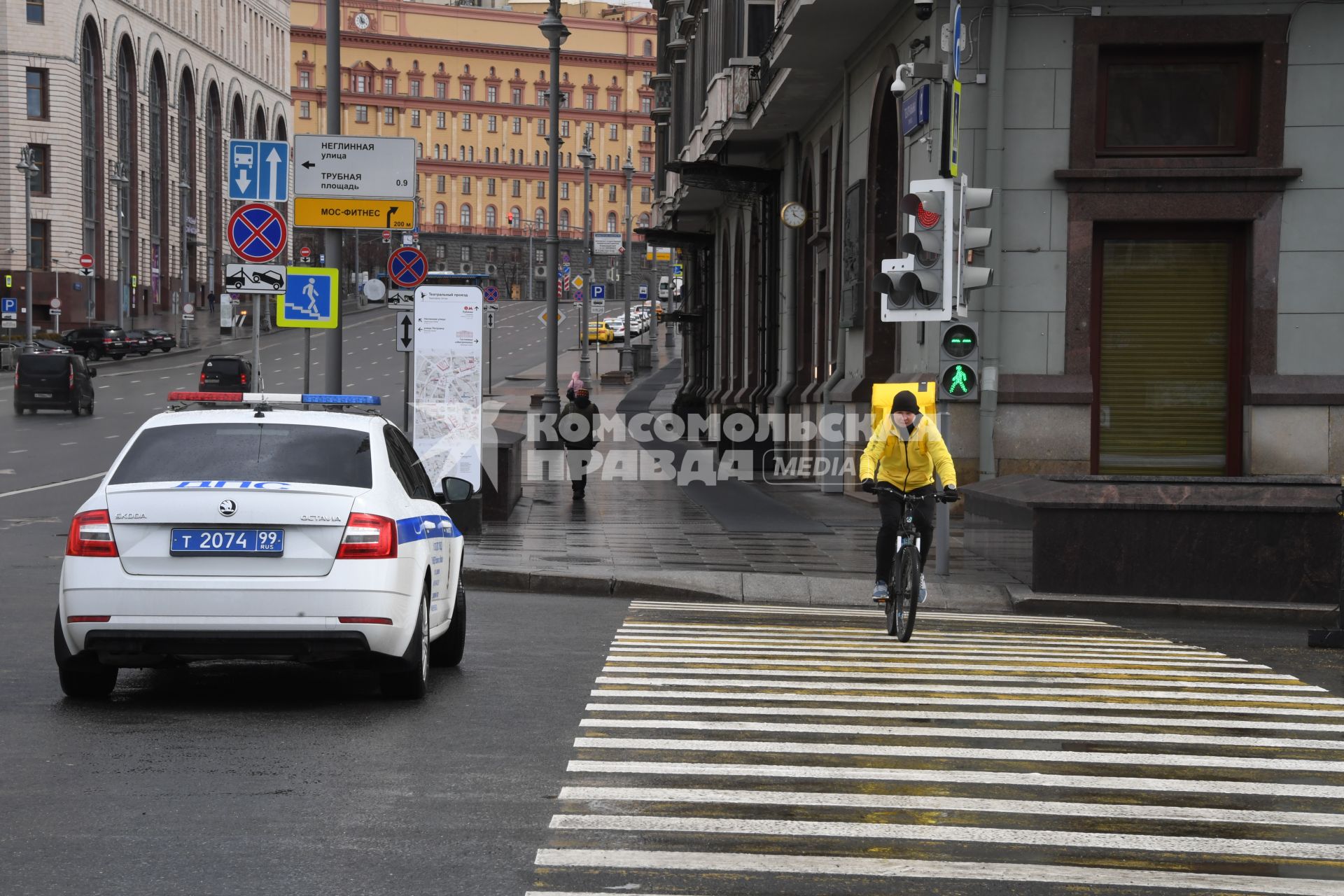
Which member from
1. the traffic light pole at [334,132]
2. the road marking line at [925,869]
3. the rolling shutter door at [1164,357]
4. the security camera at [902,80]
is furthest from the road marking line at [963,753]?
the rolling shutter door at [1164,357]

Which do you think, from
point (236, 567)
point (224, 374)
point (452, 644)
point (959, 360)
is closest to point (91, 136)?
point (224, 374)

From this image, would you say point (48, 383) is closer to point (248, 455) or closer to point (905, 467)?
point (905, 467)

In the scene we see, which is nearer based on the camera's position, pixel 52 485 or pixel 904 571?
pixel 904 571

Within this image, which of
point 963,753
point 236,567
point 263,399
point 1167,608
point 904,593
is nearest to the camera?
point 963,753

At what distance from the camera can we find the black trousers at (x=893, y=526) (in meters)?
12.8

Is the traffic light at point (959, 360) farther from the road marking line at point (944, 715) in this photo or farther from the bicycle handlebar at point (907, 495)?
the road marking line at point (944, 715)

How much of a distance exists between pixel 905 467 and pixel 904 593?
1190 millimetres

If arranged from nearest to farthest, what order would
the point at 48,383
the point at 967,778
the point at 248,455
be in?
the point at 967,778, the point at 248,455, the point at 48,383

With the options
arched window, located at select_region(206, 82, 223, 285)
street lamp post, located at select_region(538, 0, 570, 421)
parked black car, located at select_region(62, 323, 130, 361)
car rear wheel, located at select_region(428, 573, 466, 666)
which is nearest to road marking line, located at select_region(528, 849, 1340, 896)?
car rear wheel, located at select_region(428, 573, 466, 666)

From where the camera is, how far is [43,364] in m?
45.3

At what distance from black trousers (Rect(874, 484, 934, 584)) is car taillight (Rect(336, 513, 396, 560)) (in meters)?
5.02

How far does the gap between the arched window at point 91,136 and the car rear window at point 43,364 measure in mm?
51864

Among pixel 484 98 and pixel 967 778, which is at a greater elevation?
pixel 484 98

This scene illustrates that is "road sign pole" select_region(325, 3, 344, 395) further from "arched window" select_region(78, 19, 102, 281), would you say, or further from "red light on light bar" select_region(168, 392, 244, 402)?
"arched window" select_region(78, 19, 102, 281)
